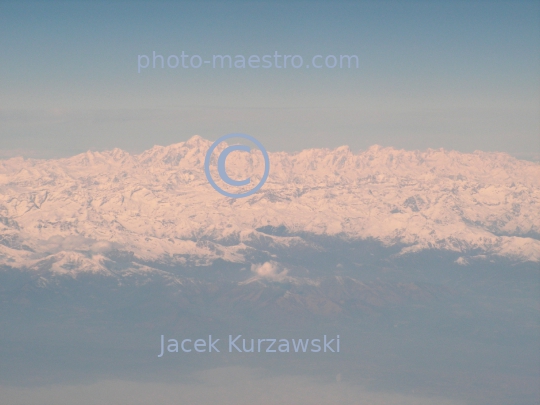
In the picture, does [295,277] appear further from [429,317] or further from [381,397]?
[381,397]

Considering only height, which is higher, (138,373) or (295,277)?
(295,277)

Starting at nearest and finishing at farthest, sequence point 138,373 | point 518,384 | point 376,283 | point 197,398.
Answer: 1. point 197,398
2. point 138,373
3. point 518,384
4. point 376,283

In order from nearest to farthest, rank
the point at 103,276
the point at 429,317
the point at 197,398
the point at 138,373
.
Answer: the point at 197,398
the point at 138,373
the point at 429,317
the point at 103,276

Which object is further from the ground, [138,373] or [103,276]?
[103,276]

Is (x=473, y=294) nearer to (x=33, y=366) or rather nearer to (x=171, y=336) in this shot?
(x=171, y=336)

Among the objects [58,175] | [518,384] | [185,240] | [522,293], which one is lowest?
[518,384]

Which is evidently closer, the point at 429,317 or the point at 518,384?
the point at 518,384

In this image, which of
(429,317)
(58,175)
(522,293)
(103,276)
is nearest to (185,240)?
(103,276)

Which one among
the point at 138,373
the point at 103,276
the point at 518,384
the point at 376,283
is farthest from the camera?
the point at 376,283

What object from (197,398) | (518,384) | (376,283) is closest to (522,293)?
(376,283)
